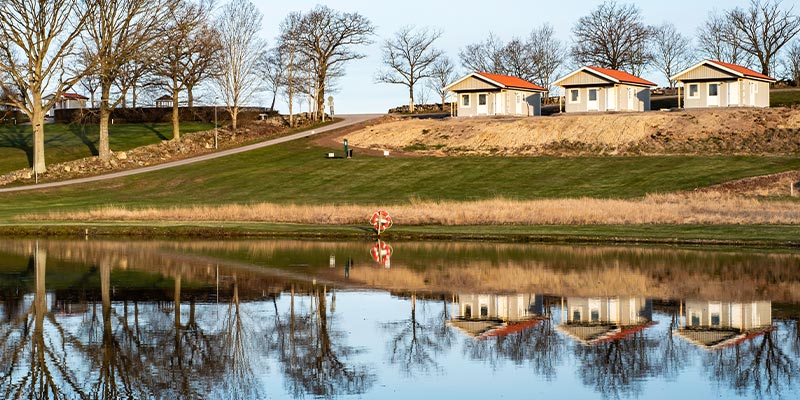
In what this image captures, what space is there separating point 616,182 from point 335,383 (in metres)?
51.6

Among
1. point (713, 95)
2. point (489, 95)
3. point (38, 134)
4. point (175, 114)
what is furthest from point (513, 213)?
point (175, 114)

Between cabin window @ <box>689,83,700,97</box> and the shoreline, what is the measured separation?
5078 centimetres

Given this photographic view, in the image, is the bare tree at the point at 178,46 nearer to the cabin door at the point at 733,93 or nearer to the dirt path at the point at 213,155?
the dirt path at the point at 213,155

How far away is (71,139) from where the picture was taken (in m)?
95.9

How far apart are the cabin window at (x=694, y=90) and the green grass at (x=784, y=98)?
816 centimetres

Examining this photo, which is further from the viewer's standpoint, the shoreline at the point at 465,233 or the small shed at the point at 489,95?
the small shed at the point at 489,95

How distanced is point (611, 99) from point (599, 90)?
1.38 metres

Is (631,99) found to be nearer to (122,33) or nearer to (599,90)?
(599,90)

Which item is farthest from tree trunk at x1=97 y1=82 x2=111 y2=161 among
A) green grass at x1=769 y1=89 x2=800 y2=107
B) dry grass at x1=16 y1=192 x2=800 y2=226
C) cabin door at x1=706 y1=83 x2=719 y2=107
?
green grass at x1=769 y1=89 x2=800 y2=107

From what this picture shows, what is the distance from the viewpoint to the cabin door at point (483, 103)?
96369mm

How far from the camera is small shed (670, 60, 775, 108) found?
288ft

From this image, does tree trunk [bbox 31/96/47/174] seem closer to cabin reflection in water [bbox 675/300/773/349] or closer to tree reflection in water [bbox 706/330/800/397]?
cabin reflection in water [bbox 675/300/773/349]

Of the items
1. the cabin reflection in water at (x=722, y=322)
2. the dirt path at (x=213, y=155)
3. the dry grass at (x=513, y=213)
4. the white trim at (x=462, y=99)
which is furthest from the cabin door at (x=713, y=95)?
the cabin reflection in water at (x=722, y=322)

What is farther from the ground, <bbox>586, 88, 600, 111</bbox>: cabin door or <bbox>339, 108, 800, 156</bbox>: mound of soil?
<bbox>586, 88, 600, 111</bbox>: cabin door
